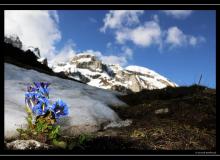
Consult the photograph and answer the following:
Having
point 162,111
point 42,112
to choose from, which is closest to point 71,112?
point 42,112

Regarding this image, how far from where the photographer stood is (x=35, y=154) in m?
4.48

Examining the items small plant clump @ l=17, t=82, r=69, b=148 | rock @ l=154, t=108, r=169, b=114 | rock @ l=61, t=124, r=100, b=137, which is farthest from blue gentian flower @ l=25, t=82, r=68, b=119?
rock @ l=154, t=108, r=169, b=114

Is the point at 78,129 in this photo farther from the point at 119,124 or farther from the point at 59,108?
the point at 59,108

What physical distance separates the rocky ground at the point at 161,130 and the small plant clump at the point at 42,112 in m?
0.47

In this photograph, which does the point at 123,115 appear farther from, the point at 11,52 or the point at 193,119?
the point at 11,52

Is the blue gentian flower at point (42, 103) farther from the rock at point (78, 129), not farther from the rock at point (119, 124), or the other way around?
the rock at point (119, 124)

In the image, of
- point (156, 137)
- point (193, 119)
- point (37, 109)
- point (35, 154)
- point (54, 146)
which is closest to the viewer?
point (35, 154)

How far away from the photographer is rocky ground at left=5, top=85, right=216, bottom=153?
247 inches

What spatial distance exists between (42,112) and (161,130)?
297 centimetres

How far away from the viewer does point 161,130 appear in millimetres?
7941

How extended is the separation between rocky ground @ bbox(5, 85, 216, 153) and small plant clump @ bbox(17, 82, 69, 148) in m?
0.47

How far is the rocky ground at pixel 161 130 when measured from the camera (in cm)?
627
